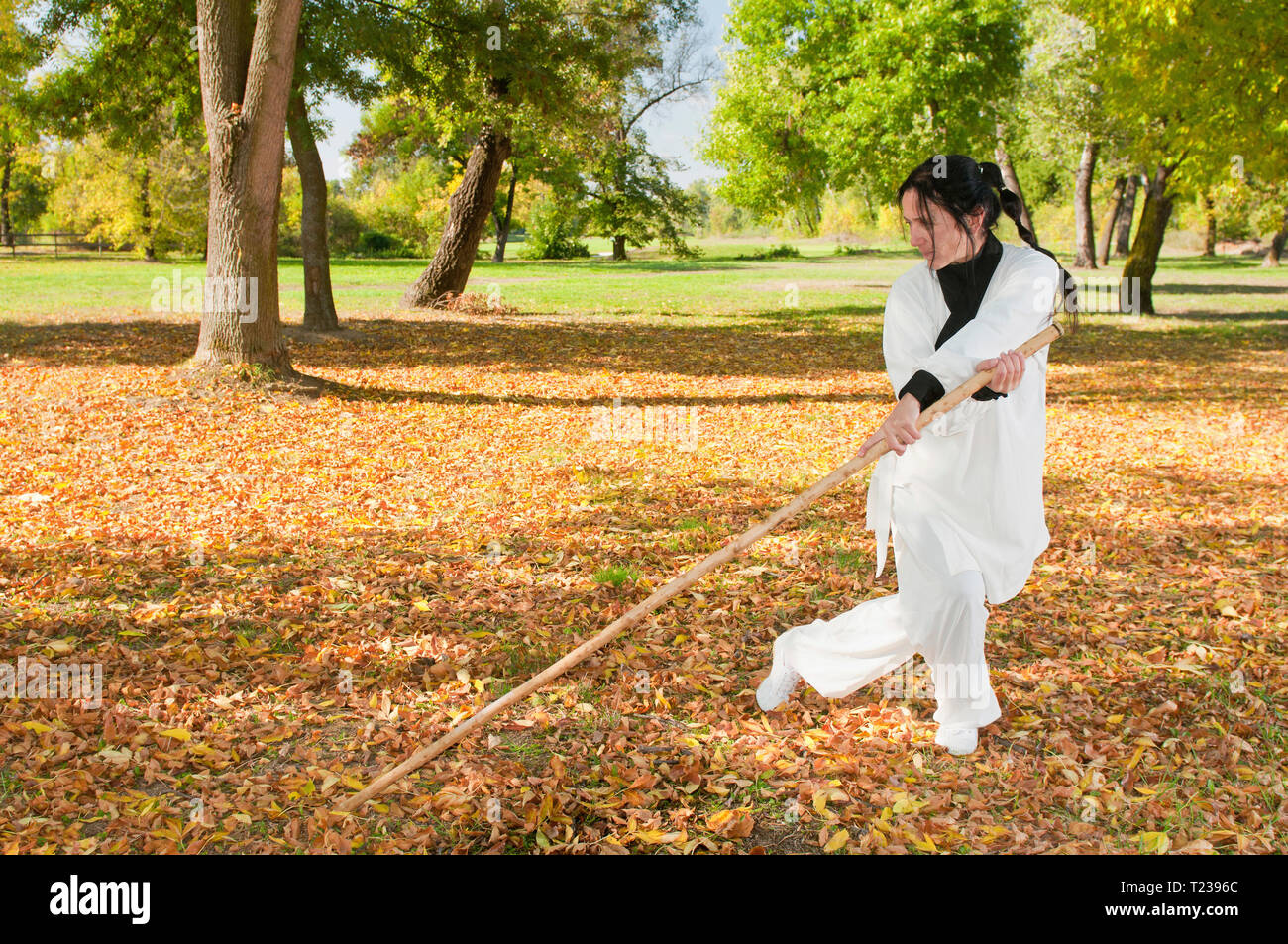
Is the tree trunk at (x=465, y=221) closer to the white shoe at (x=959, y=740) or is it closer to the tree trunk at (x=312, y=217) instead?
the tree trunk at (x=312, y=217)

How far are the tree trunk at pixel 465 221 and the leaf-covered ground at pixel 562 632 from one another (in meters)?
→ 10.3

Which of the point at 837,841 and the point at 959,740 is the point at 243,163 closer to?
the point at 959,740

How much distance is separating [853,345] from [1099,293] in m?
14.8

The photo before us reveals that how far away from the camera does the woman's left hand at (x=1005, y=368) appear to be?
11.6 ft

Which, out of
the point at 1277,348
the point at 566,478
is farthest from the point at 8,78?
the point at 1277,348

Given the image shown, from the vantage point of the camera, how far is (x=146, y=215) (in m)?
42.7

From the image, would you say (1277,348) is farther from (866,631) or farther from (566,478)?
(866,631)

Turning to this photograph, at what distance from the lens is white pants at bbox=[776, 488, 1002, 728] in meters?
3.91

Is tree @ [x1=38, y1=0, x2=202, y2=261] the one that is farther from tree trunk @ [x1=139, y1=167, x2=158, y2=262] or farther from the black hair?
tree trunk @ [x1=139, y1=167, x2=158, y2=262]

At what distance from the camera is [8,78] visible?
56.1ft

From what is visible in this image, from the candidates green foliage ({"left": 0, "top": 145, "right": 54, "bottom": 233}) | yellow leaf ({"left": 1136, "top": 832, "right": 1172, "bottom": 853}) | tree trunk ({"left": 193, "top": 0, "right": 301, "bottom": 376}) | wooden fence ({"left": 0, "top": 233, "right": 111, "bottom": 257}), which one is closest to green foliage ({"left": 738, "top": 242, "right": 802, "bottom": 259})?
wooden fence ({"left": 0, "top": 233, "right": 111, "bottom": 257})

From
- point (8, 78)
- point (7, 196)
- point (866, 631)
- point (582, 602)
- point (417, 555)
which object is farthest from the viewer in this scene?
point (7, 196)

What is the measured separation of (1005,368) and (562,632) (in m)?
3.06

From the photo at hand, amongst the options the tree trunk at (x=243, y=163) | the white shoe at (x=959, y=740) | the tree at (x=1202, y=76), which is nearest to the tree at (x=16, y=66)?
the tree trunk at (x=243, y=163)
